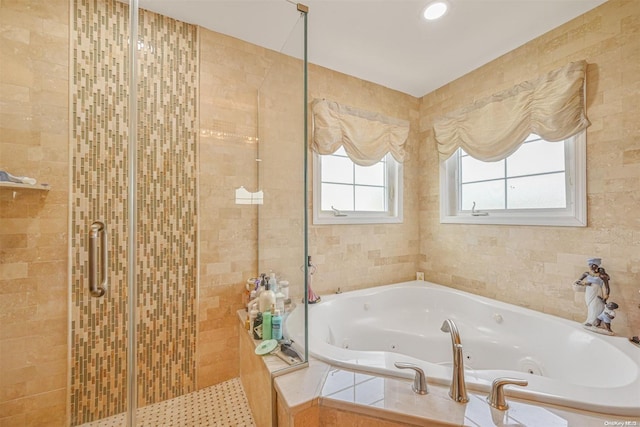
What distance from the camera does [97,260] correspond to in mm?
1339

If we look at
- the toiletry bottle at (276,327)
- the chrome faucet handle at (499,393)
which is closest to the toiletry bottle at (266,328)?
the toiletry bottle at (276,327)

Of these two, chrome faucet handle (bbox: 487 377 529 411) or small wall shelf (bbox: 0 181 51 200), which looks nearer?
chrome faucet handle (bbox: 487 377 529 411)

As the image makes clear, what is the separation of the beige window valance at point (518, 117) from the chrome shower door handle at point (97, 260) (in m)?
2.62

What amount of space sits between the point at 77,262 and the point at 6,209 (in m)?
0.38

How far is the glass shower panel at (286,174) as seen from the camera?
1.19 meters

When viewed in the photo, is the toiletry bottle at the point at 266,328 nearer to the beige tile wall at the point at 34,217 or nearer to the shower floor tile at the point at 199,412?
the shower floor tile at the point at 199,412

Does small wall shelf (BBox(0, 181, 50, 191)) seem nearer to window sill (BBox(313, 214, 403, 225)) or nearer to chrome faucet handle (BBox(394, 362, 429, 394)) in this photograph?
window sill (BBox(313, 214, 403, 225))

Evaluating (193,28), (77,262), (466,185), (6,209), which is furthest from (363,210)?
(6,209)

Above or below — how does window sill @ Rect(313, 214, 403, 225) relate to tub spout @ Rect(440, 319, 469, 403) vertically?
above

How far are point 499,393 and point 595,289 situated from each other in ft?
3.46

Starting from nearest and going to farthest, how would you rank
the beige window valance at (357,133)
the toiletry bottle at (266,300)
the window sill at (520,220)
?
the toiletry bottle at (266,300) < the window sill at (520,220) < the beige window valance at (357,133)

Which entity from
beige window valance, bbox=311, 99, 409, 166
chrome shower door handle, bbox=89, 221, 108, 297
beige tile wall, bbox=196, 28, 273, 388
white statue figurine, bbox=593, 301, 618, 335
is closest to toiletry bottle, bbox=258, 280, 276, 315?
beige tile wall, bbox=196, 28, 273, 388

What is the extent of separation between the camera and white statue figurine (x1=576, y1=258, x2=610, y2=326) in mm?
1370

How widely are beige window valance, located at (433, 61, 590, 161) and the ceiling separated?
1.13ft
